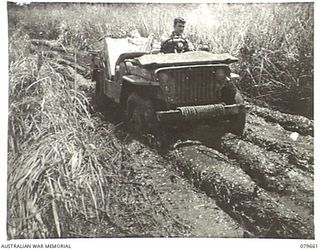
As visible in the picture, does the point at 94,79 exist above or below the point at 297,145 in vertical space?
above

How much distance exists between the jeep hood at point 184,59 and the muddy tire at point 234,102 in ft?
0.19

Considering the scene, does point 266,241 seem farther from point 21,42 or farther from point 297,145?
point 21,42

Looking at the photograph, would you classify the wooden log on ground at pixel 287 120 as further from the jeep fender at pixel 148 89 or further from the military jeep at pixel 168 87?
the jeep fender at pixel 148 89

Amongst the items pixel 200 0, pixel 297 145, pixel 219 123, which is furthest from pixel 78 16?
pixel 297 145

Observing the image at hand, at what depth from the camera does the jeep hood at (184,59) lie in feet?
3.60

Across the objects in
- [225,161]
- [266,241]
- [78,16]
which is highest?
[78,16]

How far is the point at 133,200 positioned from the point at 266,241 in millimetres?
271

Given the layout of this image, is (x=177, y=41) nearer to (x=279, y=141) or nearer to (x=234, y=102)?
(x=234, y=102)

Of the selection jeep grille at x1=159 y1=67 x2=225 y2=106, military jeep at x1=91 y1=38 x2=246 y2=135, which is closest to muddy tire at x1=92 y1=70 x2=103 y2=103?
military jeep at x1=91 y1=38 x2=246 y2=135

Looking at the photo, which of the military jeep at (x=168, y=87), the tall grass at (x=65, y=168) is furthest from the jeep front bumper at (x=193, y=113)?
the tall grass at (x=65, y=168)

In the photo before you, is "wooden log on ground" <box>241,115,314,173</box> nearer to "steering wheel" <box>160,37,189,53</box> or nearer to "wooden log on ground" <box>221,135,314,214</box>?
"wooden log on ground" <box>221,135,314,214</box>

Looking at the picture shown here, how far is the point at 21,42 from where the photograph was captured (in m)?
1.12

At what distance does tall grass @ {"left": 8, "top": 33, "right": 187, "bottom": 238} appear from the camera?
1.08 metres

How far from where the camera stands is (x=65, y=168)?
109 cm
